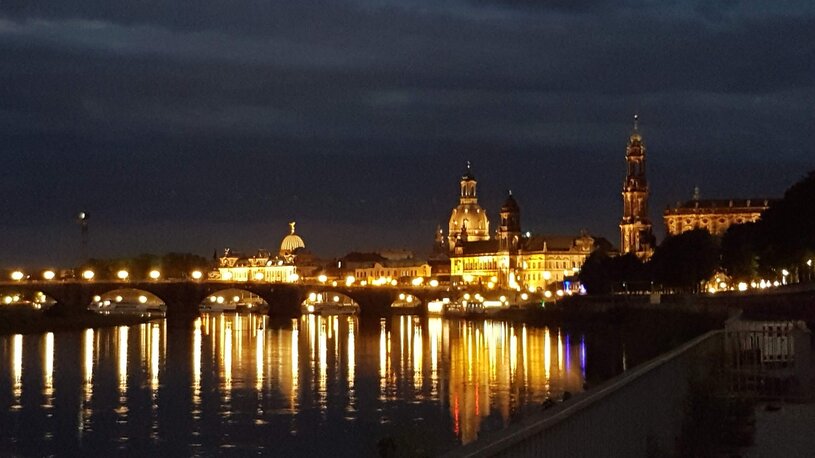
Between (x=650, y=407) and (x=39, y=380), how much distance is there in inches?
1635

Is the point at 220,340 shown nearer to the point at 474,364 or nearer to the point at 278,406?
the point at 474,364

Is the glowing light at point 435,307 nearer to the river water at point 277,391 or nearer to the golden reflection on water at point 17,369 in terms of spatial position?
the river water at point 277,391

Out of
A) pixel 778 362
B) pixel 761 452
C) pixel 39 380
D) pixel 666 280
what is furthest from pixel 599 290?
→ pixel 761 452

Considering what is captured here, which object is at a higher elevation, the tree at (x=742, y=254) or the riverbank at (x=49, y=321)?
the tree at (x=742, y=254)

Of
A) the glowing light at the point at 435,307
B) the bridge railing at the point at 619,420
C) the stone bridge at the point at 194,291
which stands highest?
the stone bridge at the point at 194,291

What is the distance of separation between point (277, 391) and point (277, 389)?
88 centimetres

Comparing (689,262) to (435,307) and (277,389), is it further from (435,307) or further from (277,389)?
(435,307)

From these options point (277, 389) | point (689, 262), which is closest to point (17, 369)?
point (277, 389)

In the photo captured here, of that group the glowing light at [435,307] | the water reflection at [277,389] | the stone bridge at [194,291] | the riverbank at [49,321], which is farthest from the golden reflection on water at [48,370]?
the glowing light at [435,307]

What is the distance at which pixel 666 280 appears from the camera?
114m

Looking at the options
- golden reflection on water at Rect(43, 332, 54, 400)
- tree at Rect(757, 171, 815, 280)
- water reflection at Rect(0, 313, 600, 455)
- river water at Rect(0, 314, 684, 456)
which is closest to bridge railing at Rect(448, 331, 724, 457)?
river water at Rect(0, 314, 684, 456)

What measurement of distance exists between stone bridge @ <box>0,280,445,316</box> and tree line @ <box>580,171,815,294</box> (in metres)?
25.4

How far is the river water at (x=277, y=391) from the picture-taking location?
3419 centimetres

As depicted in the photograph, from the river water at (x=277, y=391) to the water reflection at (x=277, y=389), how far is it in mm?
67
